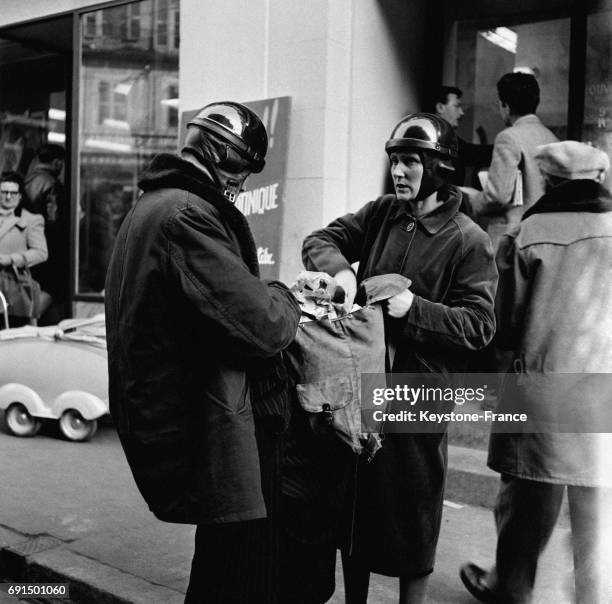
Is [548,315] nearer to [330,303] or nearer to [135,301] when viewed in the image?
[330,303]

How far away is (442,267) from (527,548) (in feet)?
3.86

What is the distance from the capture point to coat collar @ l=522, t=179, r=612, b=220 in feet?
10.3

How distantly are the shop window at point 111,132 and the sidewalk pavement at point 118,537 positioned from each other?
3.28m

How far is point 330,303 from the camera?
111 inches

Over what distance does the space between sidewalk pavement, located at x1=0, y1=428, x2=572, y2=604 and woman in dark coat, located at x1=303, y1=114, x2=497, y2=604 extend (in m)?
0.65

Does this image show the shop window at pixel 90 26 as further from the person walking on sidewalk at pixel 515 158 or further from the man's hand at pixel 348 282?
the man's hand at pixel 348 282

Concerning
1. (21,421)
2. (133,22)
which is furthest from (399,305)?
(133,22)

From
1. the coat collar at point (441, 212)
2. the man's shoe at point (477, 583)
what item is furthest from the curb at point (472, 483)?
the coat collar at point (441, 212)

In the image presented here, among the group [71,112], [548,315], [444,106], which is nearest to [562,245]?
[548,315]

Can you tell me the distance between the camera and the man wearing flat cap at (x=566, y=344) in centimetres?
311

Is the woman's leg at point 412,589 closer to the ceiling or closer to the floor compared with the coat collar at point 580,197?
closer to the floor

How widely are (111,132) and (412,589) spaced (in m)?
6.81

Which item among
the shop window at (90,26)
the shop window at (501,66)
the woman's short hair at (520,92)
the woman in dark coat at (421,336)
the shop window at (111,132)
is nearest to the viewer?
the woman in dark coat at (421,336)

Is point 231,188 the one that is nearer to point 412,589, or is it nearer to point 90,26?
point 412,589
